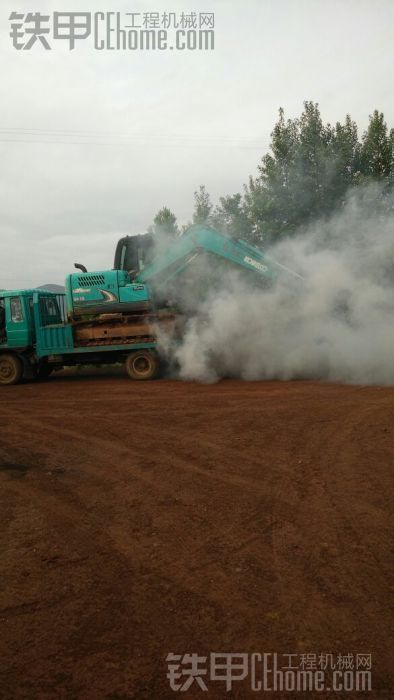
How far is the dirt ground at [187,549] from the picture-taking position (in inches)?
117

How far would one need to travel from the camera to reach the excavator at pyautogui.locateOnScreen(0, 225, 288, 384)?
12430 millimetres

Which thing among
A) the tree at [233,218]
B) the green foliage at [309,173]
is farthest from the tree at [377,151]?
the tree at [233,218]

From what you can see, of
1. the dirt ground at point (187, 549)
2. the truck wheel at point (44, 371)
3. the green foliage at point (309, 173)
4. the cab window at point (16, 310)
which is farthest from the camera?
the green foliage at point (309, 173)

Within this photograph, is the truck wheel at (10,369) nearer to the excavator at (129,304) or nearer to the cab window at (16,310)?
the excavator at (129,304)

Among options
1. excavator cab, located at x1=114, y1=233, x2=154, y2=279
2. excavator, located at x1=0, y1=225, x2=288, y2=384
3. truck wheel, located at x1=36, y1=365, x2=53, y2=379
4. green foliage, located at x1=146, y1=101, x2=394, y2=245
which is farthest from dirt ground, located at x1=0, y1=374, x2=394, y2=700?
green foliage, located at x1=146, y1=101, x2=394, y2=245

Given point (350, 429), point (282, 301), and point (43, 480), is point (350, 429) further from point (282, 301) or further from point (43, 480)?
point (282, 301)

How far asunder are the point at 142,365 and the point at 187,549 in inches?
374

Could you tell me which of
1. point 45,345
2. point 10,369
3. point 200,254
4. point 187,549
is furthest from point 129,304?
point 187,549

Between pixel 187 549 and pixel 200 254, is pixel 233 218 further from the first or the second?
pixel 187 549

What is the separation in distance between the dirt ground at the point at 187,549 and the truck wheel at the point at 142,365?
513cm

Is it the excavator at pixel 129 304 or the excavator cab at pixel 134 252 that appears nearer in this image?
the excavator at pixel 129 304

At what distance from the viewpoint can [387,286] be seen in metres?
→ 11.2

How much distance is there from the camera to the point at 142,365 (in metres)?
13.4

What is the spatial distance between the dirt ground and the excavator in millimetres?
5252
